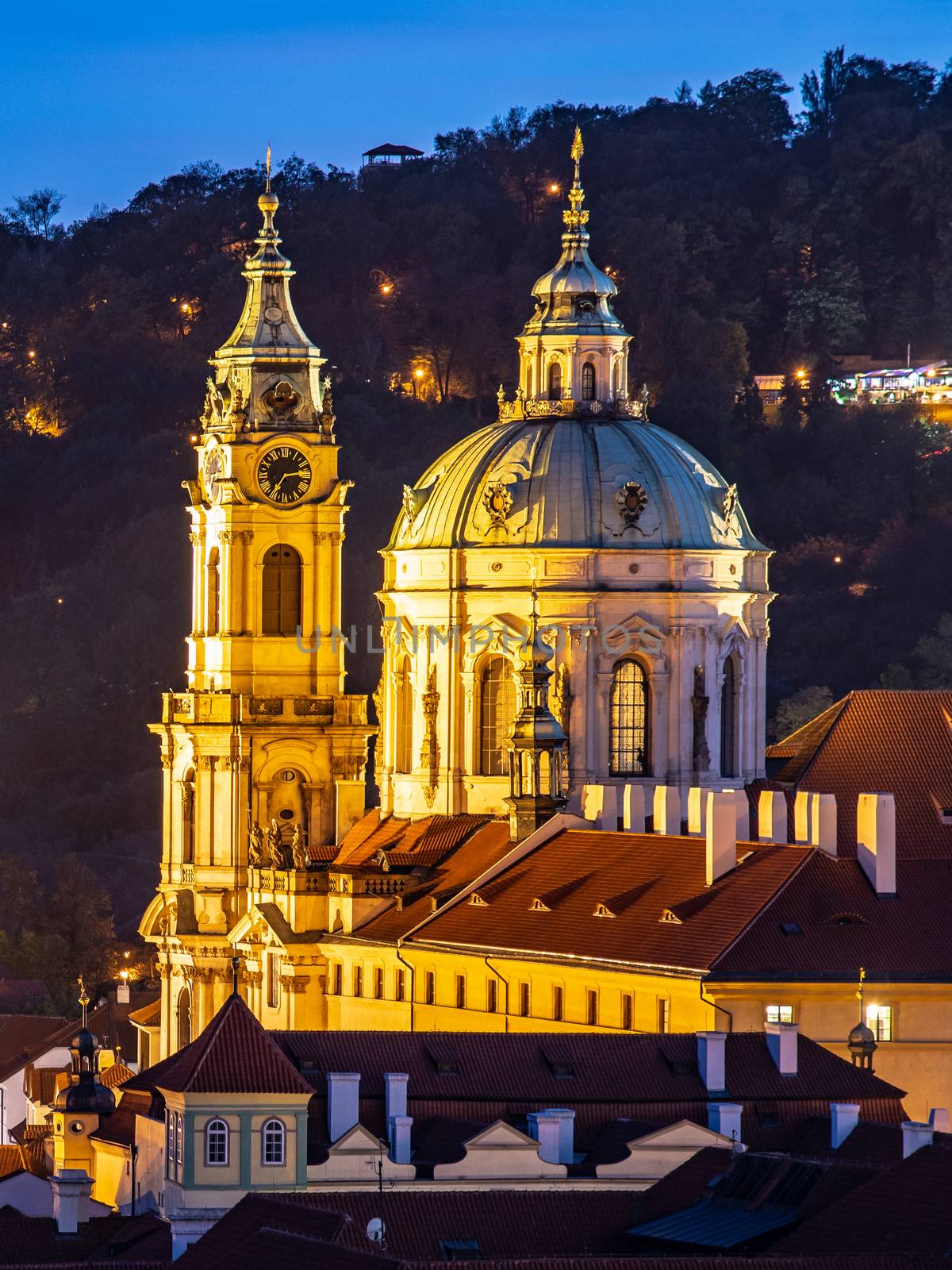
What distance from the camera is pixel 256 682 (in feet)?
506

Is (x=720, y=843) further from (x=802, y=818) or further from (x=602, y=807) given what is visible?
(x=602, y=807)

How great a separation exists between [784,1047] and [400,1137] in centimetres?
909

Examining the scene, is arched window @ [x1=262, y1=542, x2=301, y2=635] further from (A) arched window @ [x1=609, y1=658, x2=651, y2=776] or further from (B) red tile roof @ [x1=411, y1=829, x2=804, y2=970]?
(B) red tile roof @ [x1=411, y1=829, x2=804, y2=970]

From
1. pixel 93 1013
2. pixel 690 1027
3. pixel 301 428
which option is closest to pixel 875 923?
pixel 690 1027

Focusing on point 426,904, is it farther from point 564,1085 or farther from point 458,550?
point 564,1085

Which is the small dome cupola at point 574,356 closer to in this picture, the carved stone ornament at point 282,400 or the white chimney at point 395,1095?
the carved stone ornament at point 282,400

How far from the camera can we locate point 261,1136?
10431cm

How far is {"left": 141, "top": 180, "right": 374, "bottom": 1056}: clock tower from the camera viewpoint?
504ft

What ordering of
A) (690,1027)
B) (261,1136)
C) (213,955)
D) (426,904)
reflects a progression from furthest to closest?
(213,955)
(426,904)
(690,1027)
(261,1136)

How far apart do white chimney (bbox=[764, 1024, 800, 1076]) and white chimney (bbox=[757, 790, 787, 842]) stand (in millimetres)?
19686

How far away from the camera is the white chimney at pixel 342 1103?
108 m

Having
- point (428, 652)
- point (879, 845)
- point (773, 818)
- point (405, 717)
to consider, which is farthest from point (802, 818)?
point (405, 717)

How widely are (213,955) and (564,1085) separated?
40.5 meters

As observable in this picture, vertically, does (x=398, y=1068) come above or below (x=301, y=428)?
below
